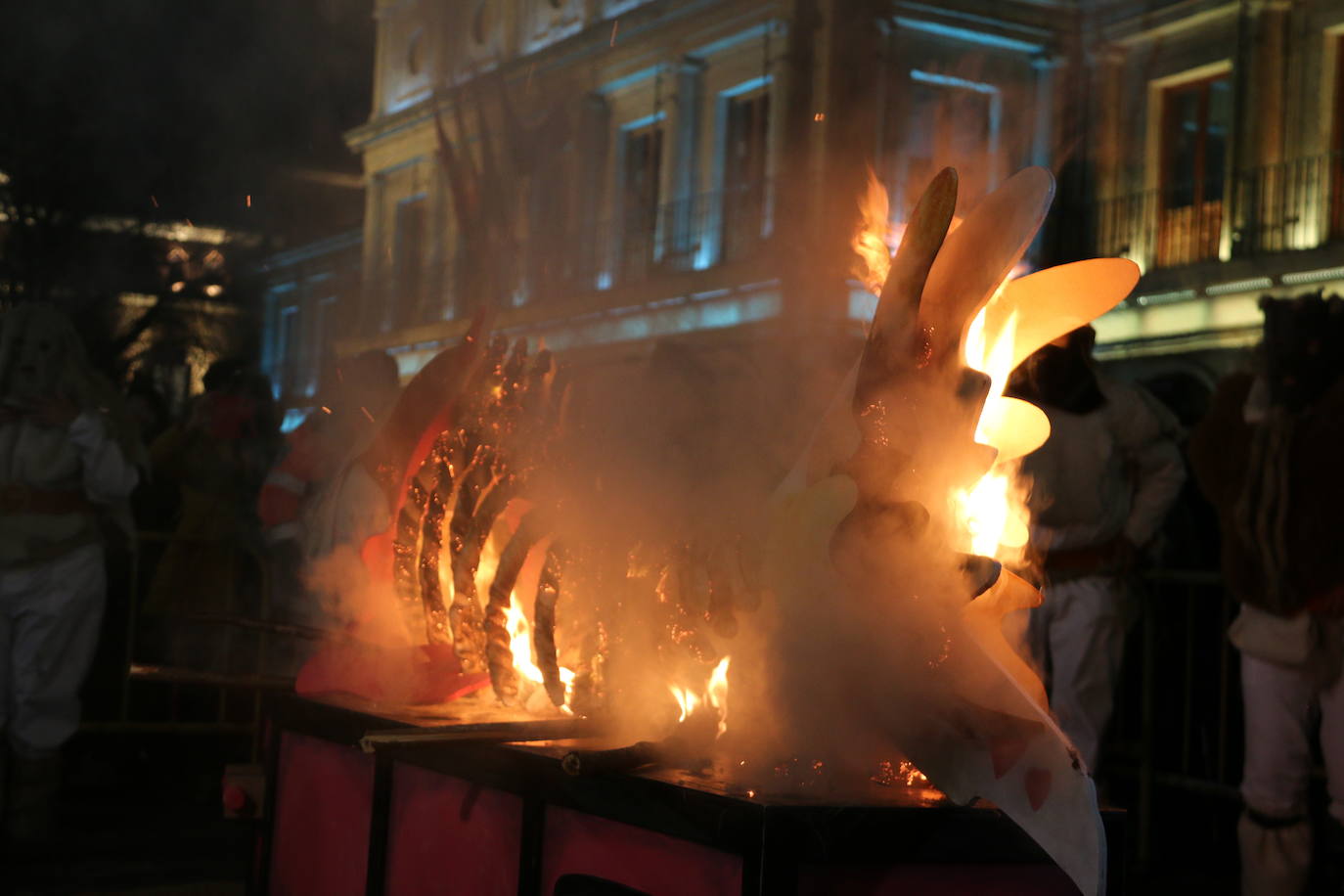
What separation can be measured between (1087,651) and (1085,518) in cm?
48

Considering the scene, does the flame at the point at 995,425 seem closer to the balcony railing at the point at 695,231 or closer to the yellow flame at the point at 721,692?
the yellow flame at the point at 721,692

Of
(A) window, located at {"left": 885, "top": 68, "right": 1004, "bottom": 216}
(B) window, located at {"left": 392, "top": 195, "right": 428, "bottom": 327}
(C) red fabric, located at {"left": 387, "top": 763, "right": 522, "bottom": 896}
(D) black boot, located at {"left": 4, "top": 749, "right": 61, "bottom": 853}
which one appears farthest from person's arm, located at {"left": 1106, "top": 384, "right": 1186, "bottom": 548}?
(D) black boot, located at {"left": 4, "top": 749, "right": 61, "bottom": 853}

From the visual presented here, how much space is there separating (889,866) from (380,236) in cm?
344

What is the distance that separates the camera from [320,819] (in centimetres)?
325

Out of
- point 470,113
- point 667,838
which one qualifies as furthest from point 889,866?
point 470,113

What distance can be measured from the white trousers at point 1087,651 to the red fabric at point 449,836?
2.79 metres

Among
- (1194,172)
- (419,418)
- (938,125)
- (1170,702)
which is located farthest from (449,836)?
(1194,172)

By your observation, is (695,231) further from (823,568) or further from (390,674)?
(823,568)

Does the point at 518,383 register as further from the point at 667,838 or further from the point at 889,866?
the point at 889,866

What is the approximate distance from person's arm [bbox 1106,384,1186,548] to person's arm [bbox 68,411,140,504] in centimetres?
378

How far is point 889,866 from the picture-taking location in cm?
216

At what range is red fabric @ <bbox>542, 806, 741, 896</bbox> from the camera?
2.17 m

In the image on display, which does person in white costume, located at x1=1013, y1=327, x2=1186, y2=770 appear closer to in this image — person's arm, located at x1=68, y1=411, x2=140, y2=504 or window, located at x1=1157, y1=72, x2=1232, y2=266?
person's arm, located at x1=68, y1=411, x2=140, y2=504

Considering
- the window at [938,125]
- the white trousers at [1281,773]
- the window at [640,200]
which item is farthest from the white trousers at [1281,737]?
the window at [640,200]
